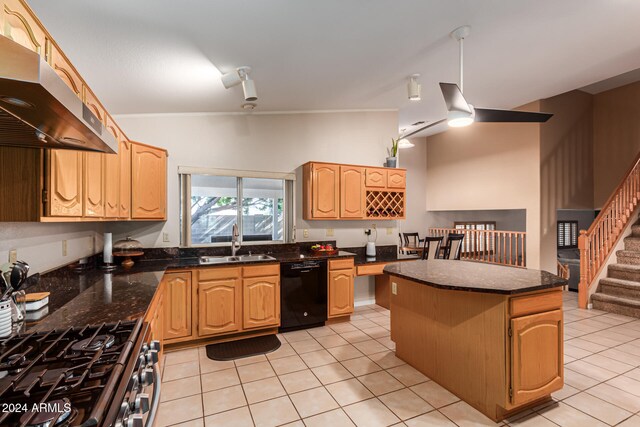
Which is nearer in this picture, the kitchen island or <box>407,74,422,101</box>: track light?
the kitchen island

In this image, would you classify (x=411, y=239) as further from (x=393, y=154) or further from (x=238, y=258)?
(x=238, y=258)

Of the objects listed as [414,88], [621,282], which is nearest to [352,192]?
[414,88]

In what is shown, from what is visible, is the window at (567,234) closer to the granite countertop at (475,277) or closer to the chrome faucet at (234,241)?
the granite countertop at (475,277)

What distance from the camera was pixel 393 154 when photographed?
16.1ft

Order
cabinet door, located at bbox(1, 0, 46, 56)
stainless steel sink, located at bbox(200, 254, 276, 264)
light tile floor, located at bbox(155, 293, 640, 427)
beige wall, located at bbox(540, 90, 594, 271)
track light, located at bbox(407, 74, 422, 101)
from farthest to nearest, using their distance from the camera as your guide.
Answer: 1. beige wall, located at bbox(540, 90, 594, 271)
2. stainless steel sink, located at bbox(200, 254, 276, 264)
3. track light, located at bbox(407, 74, 422, 101)
4. light tile floor, located at bbox(155, 293, 640, 427)
5. cabinet door, located at bbox(1, 0, 46, 56)

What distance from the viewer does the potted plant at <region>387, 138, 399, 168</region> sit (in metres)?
4.79

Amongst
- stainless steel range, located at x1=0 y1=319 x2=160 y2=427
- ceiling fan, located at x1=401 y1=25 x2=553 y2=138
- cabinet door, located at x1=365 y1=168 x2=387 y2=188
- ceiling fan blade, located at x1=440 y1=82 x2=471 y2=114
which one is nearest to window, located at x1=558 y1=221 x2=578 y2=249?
cabinet door, located at x1=365 y1=168 x2=387 y2=188

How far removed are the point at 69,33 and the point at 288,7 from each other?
1368 mm

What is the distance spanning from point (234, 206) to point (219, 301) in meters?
1.36

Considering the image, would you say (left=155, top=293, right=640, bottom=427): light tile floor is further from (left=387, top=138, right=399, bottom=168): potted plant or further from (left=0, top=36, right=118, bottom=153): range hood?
(left=387, top=138, right=399, bottom=168): potted plant

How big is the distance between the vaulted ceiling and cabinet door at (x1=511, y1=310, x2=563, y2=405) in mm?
2330

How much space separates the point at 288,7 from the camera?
6.82 ft

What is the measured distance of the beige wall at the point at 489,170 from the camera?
557 cm

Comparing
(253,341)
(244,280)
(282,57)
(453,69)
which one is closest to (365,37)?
(282,57)
